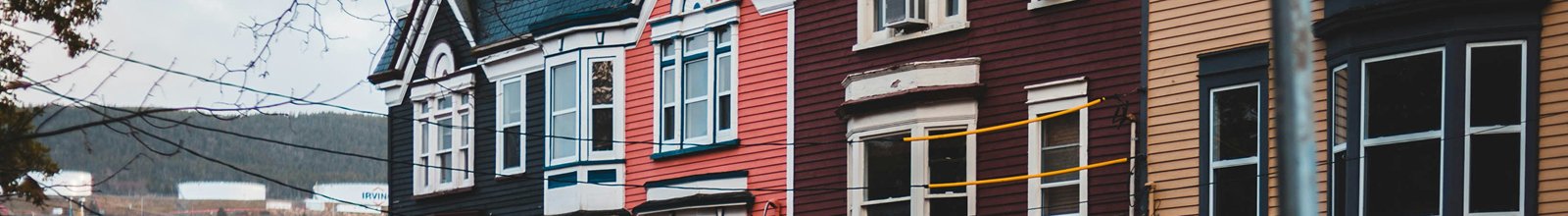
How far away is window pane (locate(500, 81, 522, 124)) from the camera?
3569cm

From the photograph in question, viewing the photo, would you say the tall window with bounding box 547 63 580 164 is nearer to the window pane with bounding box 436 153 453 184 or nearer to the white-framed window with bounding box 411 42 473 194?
the white-framed window with bounding box 411 42 473 194

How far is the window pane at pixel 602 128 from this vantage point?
3381 centimetres

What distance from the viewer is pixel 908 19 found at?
92.0ft

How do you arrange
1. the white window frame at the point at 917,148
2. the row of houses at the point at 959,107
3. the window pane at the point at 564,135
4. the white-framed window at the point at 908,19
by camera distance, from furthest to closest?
the window pane at the point at 564,135 → the white-framed window at the point at 908,19 → the white window frame at the point at 917,148 → the row of houses at the point at 959,107

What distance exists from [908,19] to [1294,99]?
15169 mm

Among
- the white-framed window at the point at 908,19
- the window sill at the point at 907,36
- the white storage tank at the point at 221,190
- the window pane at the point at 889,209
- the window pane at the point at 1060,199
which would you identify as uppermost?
the white-framed window at the point at 908,19

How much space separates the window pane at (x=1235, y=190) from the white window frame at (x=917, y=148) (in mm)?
3633

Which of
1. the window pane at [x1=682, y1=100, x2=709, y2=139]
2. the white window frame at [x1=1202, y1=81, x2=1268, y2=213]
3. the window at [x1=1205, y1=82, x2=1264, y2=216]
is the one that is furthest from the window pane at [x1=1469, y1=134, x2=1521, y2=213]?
the window pane at [x1=682, y1=100, x2=709, y2=139]

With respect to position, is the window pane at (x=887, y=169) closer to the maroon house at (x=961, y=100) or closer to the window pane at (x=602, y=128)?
the maroon house at (x=961, y=100)

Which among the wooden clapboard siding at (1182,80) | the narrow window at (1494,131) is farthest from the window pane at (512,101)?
the narrow window at (1494,131)

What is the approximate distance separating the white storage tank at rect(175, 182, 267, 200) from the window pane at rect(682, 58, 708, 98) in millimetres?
125828

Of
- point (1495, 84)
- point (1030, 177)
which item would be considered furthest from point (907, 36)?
point (1495, 84)

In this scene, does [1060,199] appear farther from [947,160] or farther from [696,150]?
[696,150]

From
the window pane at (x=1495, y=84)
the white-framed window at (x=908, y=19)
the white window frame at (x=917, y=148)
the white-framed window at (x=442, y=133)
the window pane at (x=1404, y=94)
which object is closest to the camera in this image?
the window pane at (x=1495, y=84)
